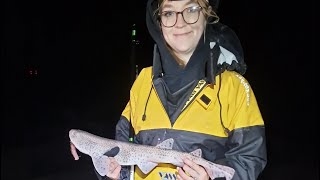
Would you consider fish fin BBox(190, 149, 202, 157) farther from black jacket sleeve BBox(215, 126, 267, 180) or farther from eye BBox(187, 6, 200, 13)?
eye BBox(187, 6, 200, 13)

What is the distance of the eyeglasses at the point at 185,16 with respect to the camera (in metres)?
1.72

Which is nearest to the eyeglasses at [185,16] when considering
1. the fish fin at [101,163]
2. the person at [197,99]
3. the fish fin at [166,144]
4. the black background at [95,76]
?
the person at [197,99]

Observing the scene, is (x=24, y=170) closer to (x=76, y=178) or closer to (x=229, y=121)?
(x=76, y=178)

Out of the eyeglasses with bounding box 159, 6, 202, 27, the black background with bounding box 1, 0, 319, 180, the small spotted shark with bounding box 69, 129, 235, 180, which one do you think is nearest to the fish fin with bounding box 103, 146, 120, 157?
the small spotted shark with bounding box 69, 129, 235, 180

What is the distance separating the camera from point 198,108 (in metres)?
1.72

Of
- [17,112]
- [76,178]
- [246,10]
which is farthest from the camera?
[246,10]

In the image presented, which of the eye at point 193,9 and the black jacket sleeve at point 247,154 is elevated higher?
the eye at point 193,9

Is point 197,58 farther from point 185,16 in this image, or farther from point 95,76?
point 95,76

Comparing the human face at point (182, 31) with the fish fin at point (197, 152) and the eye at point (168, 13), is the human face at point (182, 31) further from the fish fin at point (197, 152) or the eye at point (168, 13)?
the fish fin at point (197, 152)

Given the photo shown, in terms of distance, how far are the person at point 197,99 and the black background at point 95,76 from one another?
10.3 ft

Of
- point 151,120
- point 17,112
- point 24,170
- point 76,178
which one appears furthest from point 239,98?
point 17,112

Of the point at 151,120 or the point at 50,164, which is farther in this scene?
the point at 50,164

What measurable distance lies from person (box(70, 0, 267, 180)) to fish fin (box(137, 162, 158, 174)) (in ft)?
0.20

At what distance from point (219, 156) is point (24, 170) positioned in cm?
371
